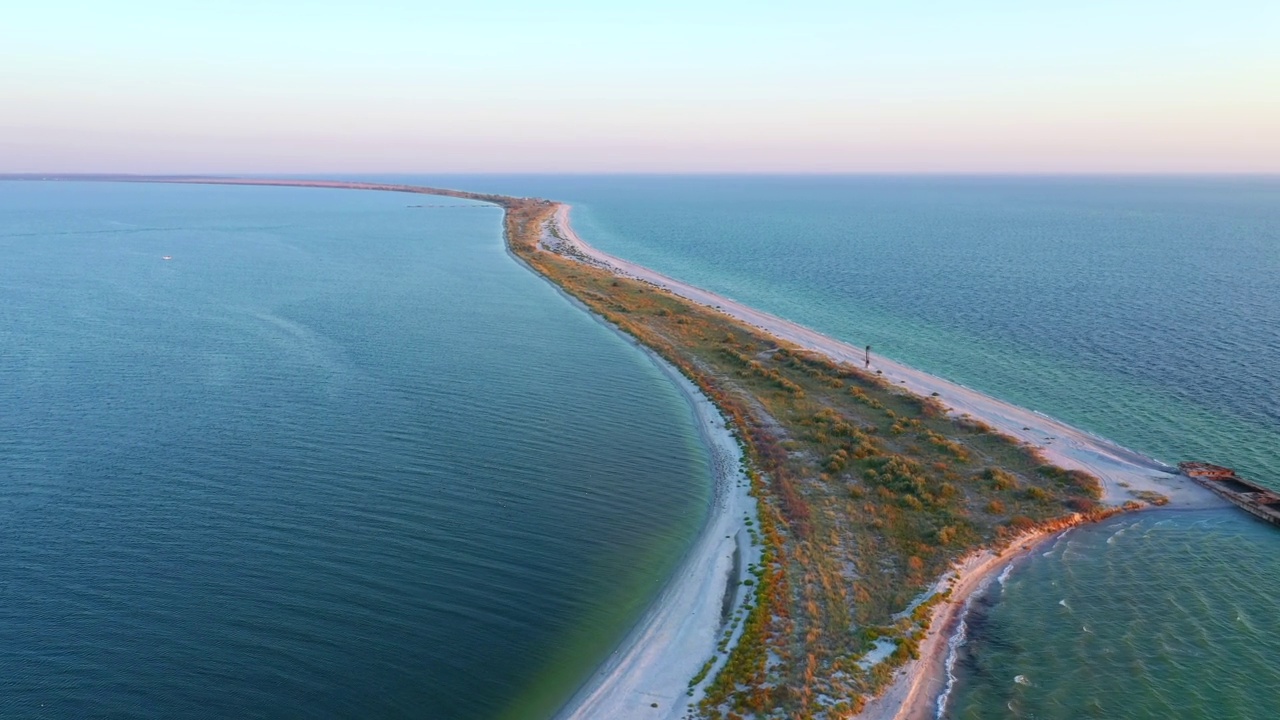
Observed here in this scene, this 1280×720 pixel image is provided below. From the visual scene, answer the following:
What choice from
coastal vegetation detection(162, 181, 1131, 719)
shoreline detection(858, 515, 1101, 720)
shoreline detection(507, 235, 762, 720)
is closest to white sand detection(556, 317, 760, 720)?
shoreline detection(507, 235, 762, 720)

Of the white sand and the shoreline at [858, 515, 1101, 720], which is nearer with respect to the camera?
the shoreline at [858, 515, 1101, 720]

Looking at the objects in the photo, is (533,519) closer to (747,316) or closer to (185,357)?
(185,357)

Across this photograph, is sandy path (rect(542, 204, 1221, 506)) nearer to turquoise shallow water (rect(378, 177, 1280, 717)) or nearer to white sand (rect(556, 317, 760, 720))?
turquoise shallow water (rect(378, 177, 1280, 717))

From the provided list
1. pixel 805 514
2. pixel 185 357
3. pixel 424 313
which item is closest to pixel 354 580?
pixel 805 514

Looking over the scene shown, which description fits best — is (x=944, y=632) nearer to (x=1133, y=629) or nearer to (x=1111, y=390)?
(x=1133, y=629)

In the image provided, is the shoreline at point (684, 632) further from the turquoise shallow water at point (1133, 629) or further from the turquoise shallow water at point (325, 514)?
the turquoise shallow water at point (1133, 629)

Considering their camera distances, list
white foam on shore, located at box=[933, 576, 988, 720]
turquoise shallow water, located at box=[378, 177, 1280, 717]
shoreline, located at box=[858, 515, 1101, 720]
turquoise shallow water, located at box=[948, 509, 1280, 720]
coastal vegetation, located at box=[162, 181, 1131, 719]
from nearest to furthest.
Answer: shoreline, located at box=[858, 515, 1101, 720], white foam on shore, located at box=[933, 576, 988, 720], turquoise shallow water, located at box=[948, 509, 1280, 720], coastal vegetation, located at box=[162, 181, 1131, 719], turquoise shallow water, located at box=[378, 177, 1280, 717]

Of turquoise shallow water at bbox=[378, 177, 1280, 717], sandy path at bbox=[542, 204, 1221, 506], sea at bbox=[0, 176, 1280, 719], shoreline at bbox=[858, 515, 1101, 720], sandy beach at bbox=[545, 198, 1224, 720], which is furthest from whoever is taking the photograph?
sandy path at bbox=[542, 204, 1221, 506]

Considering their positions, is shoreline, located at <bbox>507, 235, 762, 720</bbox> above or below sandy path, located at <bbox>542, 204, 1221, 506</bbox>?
below
